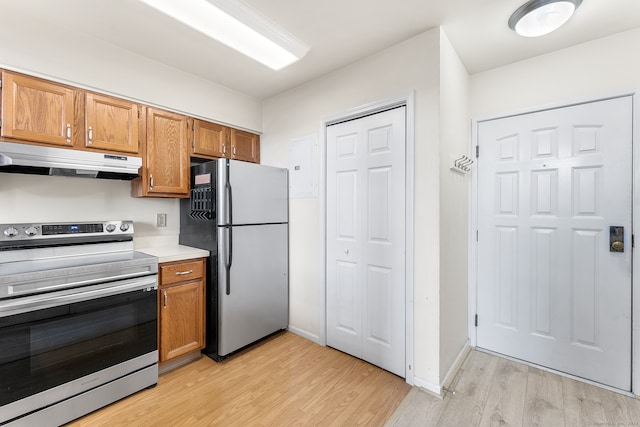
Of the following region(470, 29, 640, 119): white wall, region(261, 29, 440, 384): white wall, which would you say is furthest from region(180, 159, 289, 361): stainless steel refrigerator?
region(470, 29, 640, 119): white wall

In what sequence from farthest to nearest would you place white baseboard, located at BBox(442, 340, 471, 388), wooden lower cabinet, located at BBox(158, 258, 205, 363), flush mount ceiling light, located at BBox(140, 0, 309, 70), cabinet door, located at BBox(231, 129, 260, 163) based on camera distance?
cabinet door, located at BBox(231, 129, 260, 163)
wooden lower cabinet, located at BBox(158, 258, 205, 363)
white baseboard, located at BBox(442, 340, 471, 388)
flush mount ceiling light, located at BBox(140, 0, 309, 70)

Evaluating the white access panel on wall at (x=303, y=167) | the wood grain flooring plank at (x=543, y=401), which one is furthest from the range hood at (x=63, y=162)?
the wood grain flooring plank at (x=543, y=401)

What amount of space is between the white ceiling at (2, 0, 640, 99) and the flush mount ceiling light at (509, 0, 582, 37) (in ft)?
0.18

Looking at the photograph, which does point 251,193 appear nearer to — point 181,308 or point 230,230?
point 230,230

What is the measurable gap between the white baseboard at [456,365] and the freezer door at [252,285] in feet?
5.06

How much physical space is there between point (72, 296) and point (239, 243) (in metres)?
1.11

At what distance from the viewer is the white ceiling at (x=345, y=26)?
1.70 metres

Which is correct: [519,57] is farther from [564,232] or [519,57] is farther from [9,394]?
[9,394]

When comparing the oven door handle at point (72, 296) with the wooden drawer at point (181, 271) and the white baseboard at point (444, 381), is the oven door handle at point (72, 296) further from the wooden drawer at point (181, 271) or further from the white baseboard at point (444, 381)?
the white baseboard at point (444, 381)

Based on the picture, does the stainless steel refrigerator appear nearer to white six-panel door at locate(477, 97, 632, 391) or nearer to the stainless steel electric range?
the stainless steel electric range

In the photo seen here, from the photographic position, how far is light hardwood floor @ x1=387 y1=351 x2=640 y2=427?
5.50 ft

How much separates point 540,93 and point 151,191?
3.29 metres

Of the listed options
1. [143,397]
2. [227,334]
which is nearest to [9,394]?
[143,397]

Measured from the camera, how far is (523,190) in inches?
91.0
